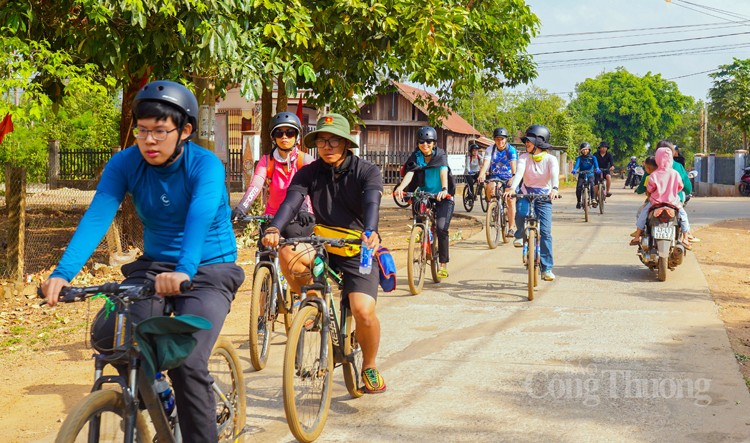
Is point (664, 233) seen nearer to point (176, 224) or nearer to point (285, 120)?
point (285, 120)

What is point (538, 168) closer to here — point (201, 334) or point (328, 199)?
point (328, 199)

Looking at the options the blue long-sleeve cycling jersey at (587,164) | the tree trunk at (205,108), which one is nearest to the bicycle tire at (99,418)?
the tree trunk at (205,108)

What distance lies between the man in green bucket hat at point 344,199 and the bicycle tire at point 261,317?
1100 mm

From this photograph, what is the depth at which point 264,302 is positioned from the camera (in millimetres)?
7020

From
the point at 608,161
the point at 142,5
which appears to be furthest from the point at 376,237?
the point at 608,161

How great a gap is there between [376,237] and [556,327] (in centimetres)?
374

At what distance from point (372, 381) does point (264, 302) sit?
52.5 inches

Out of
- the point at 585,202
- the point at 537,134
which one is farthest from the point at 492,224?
the point at 585,202

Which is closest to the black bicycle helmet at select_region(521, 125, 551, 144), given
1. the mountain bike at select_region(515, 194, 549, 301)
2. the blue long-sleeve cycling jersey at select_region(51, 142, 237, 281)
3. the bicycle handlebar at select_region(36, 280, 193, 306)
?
the mountain bike at select_region(515, 194, 549, 301)

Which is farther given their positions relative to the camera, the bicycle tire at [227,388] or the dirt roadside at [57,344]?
the dirt roadside at [57,344]

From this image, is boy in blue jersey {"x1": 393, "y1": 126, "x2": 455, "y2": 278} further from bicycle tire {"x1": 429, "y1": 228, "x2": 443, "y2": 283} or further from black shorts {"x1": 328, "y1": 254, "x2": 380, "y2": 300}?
black shorts {"x1": 328, "y1": 254, "x2": 380, "y2": 300}

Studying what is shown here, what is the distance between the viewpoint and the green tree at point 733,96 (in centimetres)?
5000

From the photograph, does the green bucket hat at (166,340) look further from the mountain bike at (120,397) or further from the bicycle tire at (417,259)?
the bicycle tire at (417,259)

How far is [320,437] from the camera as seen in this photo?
5336 mm
